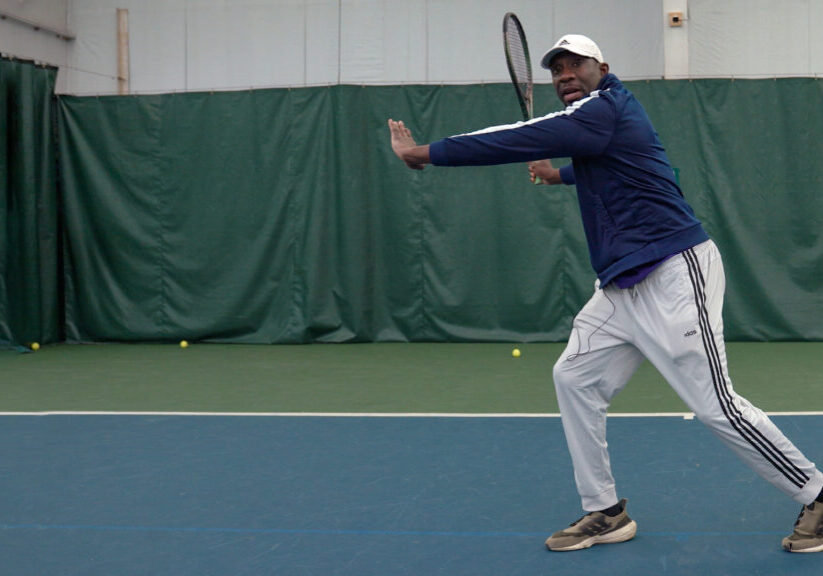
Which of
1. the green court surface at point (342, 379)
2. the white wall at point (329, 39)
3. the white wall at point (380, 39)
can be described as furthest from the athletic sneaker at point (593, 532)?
the white wall at point (329, 39)

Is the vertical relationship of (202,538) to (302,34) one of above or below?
below

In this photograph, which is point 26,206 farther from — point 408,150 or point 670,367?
point 670,367

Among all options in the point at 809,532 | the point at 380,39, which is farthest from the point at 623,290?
the point at 380,39

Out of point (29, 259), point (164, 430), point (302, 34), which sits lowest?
point (164, 430)

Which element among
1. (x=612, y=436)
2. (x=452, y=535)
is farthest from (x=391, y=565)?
(x=612, y=436)

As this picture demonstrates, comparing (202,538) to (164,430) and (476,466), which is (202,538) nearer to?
(476,466)

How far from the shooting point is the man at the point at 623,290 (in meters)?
3.03

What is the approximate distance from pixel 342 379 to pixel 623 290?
13.8 ft

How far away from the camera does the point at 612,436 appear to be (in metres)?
4.85

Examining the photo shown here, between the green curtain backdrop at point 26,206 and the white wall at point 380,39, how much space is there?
141 cm

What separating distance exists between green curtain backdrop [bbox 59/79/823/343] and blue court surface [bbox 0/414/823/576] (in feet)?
13.3

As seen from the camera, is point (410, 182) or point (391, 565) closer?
point (391, 565)

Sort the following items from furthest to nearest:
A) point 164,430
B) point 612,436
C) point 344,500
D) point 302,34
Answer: point 302,34 < point 164,430 < point 612,436 < point 344,500

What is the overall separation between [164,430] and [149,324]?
482 centimetres
